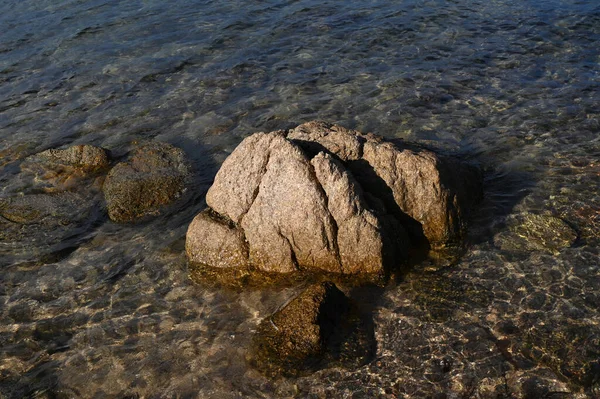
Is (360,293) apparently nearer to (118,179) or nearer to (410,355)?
(410,355)

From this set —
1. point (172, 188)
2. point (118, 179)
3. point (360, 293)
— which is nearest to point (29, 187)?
point (118, 179)

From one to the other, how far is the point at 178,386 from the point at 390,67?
1118 cm

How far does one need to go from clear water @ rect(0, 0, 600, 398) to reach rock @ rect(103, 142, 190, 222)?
40cm

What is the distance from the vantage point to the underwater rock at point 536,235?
30.9 feet

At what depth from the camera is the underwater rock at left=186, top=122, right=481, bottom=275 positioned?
352 inches

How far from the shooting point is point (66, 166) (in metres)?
12.7

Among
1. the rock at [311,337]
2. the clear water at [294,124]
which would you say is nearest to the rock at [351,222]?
the clear water at [294,124]

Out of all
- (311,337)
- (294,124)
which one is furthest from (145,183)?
(311,337)

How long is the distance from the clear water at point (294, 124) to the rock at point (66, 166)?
65 centimetres

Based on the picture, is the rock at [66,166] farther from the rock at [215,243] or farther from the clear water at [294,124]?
the rock at [215,243]

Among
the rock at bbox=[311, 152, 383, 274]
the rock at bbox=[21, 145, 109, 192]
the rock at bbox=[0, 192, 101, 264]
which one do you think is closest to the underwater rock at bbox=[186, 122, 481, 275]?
the rock at bbox=[311, 152, 383, 274]

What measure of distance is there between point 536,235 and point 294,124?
623cm

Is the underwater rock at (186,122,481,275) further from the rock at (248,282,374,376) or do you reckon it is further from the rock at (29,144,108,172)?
the rock at (29,144,108,172)

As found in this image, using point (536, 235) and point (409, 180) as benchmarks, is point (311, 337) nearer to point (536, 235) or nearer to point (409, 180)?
point (409, 180)
